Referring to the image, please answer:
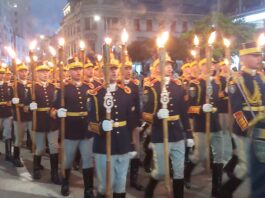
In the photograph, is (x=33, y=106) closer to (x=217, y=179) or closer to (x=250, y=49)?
(x=217, y=179)

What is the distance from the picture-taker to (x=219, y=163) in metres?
6.68

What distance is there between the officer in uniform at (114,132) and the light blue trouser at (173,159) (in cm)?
47

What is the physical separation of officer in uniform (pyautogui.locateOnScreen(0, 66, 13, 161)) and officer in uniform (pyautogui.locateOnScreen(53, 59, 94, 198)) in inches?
126

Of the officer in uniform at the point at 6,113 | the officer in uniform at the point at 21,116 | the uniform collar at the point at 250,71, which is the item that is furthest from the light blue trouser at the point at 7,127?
the uniform collar at the point at 250,71

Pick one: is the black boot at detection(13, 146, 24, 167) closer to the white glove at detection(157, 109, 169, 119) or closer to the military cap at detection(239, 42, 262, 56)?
the white glove at detection(157, 109, 169, 119)

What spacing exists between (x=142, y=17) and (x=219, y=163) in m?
60.8

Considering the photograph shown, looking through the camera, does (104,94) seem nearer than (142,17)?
Yes

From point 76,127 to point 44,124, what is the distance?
5.19 ft

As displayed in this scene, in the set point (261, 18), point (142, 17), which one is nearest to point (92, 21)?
point (142, 17)

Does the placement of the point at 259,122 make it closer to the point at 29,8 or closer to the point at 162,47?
the point at 162,47

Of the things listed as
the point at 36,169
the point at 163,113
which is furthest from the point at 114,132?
the point at 36,169

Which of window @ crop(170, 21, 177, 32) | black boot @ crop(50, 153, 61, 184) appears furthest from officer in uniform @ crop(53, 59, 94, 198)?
window @ crop(170, 21, 177, 32)

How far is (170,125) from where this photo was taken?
233 inches

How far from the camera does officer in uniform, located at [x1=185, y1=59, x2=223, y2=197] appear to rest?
6.68 m
